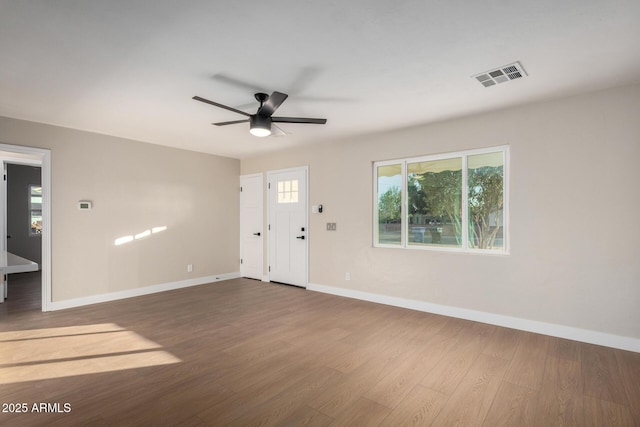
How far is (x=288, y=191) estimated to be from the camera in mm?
6152

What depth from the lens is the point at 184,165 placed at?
20.0 feet

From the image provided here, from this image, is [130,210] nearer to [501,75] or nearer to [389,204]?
[389,204]

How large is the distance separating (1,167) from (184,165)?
270 cm

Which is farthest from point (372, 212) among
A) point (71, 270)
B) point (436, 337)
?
point (71, 270)

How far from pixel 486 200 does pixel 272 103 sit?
2.94m

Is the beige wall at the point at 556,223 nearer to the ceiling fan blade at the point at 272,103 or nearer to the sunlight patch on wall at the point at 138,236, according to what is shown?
the ceiling fan blade at the point at 272,103

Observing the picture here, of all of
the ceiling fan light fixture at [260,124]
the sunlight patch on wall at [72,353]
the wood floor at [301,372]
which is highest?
the ceiling fan light fixture at [260,124]

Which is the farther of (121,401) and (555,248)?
(555,248)

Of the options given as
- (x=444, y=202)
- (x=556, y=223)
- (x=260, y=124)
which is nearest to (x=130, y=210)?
(x=260, y=124)

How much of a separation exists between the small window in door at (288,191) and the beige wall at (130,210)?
1.30m

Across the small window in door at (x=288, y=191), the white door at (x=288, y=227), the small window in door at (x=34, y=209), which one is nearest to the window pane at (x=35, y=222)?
the small window in door at (x=34, y=209)

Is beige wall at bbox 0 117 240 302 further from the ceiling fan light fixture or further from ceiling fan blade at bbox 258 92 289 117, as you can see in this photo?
ceiling fan blade at bbox 258 92 289 117

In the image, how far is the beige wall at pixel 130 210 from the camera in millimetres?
4582

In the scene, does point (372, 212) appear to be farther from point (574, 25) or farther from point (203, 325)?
point (574, 25)
